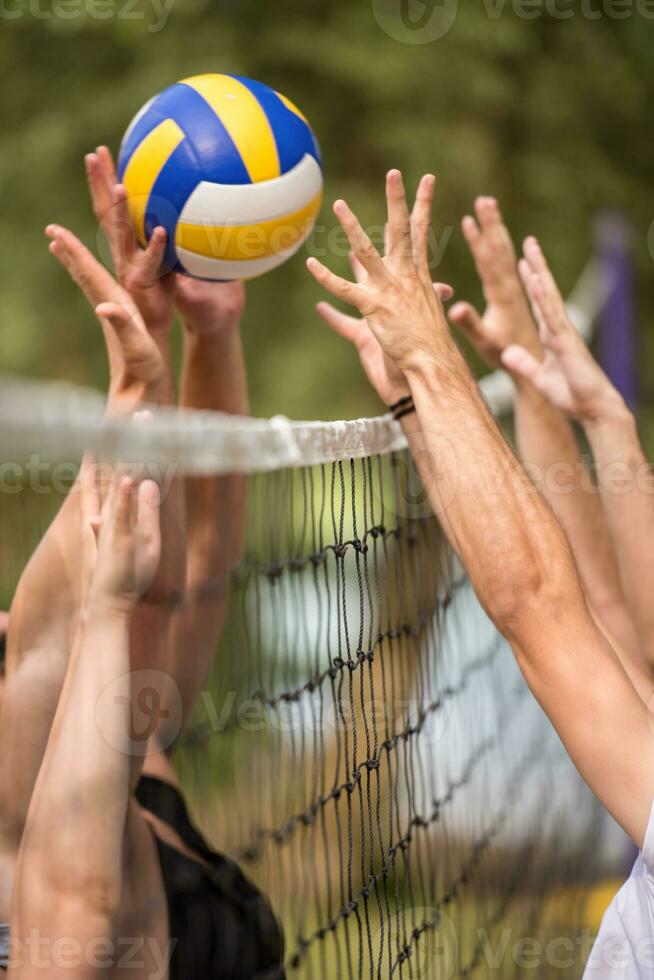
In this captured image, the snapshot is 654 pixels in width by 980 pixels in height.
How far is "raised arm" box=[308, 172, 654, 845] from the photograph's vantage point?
5.90 feet

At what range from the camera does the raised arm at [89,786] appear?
170cm

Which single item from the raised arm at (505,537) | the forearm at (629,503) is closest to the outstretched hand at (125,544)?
the raised arm at (505,537)

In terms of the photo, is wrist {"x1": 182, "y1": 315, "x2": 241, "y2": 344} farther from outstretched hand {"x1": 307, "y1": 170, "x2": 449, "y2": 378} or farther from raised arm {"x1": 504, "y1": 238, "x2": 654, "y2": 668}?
raised arm {"x1": 504, "y1": 238, "x2": 654, "y2": 668}

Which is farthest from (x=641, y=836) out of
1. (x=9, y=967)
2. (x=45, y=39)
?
(x=45, y=39)

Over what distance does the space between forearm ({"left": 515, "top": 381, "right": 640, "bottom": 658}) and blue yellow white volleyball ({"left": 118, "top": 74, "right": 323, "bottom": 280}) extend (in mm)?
815

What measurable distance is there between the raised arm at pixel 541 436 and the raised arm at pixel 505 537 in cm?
81

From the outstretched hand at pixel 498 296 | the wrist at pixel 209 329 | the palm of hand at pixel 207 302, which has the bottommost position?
the wrist at pixel 209 329
